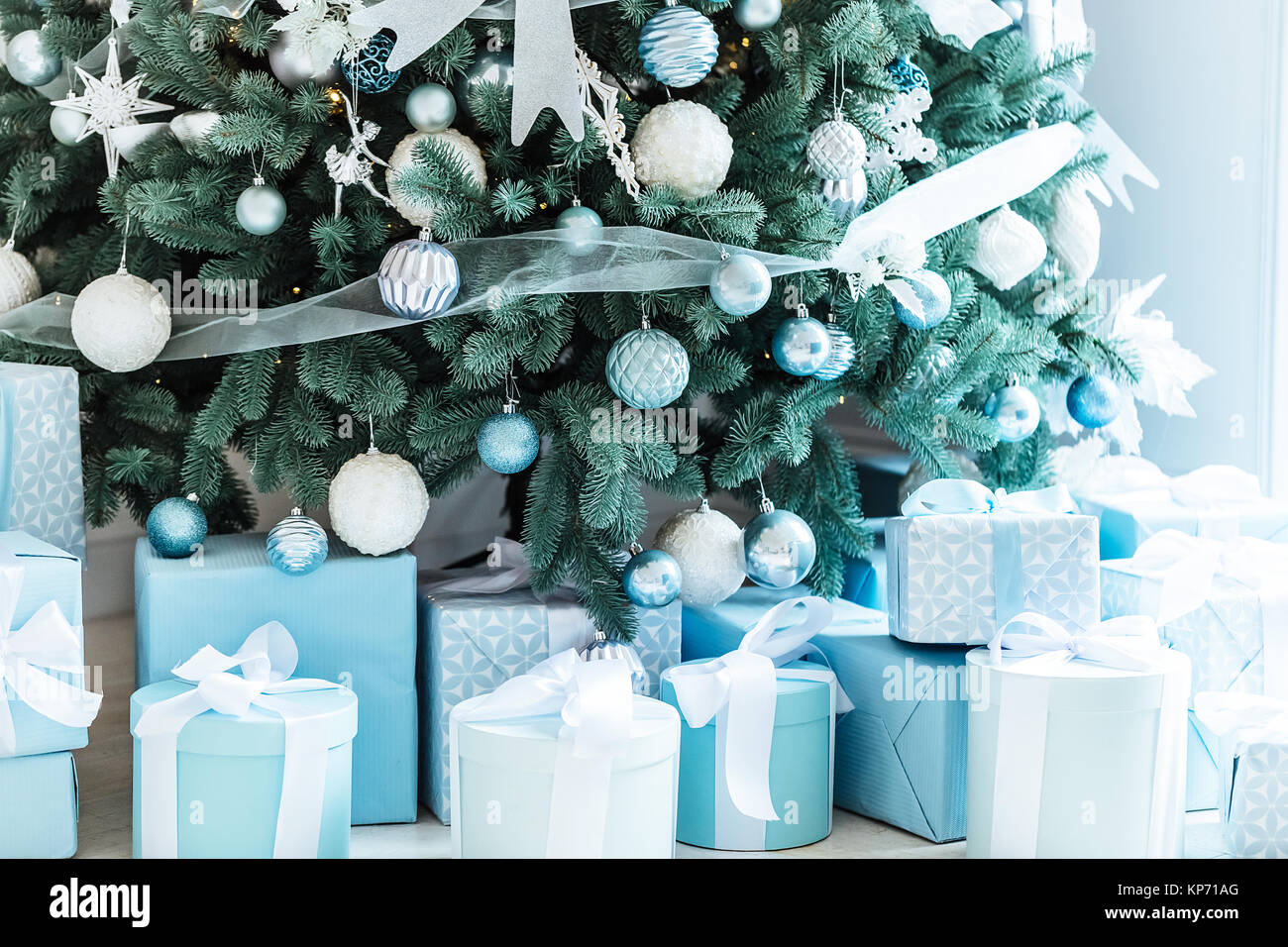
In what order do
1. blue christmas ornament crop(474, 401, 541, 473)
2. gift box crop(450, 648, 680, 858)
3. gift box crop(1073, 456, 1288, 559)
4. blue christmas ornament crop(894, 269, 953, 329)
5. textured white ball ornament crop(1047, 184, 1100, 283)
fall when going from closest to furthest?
gift box crop(450, 648, 680, 858) < blue christmas ornament crop(474, 401, 541, 473) < blue christmas ornament crop(894, 269, 953, 329) < gift box crop(1073, 456, 1288, 559) < textured white ball ornament crop(1047, 184, 1100, 283)

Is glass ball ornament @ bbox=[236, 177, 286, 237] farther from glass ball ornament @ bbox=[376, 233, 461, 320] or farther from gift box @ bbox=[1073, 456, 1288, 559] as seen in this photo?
gift box @ bbox=[1073, 456, 1288, 559]

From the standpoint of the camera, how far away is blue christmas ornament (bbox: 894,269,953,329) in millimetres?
1552

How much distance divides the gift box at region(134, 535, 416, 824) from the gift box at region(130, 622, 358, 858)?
0.48 ft

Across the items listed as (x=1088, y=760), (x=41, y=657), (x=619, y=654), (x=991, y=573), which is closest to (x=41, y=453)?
(x=41, y=657)

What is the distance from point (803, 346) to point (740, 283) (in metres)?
0.14

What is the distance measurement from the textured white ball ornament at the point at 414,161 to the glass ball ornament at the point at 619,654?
506mm

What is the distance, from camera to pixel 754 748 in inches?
55.5

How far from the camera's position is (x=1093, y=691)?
1288 millimetres

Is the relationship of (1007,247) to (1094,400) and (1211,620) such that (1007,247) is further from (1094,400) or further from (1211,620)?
(1211,620)

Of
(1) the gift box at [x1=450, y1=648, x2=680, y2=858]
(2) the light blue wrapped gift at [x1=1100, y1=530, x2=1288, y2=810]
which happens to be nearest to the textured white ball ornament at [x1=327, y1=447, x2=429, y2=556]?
(1) the gift box at [x1=450, y1=648, x2=680, y2=858]

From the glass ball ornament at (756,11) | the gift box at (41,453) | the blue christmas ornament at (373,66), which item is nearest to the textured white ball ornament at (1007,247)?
the glass ball ornament at (756,11)

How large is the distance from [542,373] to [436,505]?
0.58 meters

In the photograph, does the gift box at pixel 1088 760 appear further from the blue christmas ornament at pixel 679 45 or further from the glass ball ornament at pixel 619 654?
the blue christmas ornament at pixel 679 45

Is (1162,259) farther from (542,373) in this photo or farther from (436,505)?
(436,505)
